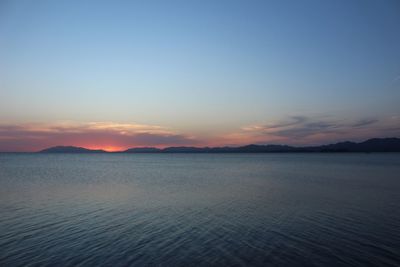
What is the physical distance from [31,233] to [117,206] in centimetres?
943

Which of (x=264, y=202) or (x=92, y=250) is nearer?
(x=92, y=250)

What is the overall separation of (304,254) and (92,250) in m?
10.5

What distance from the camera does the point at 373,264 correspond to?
41.6ft

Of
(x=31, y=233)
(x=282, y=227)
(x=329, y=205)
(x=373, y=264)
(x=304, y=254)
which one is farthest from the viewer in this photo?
(x=329, y=205)

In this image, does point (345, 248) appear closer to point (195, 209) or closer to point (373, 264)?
point (373, 264)

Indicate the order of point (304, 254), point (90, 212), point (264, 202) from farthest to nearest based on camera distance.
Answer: point (264, 202) → point (90, 212) → point (304, 254)

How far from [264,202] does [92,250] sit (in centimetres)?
1883

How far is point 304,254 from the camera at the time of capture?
13.9m

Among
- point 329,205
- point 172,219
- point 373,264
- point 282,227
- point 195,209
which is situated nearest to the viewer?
point 373,264

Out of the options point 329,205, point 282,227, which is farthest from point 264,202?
point 282,227

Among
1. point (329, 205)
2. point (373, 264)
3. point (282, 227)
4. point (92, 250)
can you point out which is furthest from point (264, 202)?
point (92, 250)

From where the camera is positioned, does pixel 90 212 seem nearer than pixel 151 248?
No

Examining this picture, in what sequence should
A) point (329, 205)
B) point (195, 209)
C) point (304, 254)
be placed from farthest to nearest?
point (329, 205), point (195, 209), point (304, 254)

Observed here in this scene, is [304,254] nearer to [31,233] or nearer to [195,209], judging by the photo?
[195,209]
